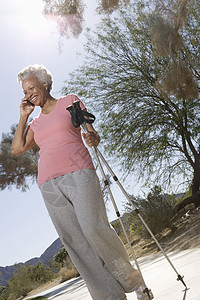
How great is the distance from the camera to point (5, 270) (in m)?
46.9

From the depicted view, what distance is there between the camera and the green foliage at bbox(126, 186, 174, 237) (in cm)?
847

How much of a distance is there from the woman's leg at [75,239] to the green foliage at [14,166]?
29.0 feet

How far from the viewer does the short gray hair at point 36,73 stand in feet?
8.01

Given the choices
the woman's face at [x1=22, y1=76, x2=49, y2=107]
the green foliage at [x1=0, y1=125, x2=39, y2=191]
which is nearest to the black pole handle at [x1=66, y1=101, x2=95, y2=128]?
the woman's face at [x1=22, y1=76, x2=49, y2=107]

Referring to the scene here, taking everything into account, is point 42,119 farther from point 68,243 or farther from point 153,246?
point 153,246

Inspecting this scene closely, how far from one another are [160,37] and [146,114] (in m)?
2.79

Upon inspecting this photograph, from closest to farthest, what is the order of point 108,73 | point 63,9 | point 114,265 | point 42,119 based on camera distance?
point 114,265
point 42,119
point 63,9
point 108,73

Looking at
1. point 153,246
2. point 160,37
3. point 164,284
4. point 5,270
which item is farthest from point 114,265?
point 5,270

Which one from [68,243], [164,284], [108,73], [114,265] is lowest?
[164,284]

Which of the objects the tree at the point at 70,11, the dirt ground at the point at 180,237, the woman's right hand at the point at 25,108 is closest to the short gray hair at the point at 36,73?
the woman's right hand at the point at 25,108

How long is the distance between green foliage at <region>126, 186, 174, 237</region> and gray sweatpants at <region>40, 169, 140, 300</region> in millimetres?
6323

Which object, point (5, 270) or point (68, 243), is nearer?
point (68, 243)

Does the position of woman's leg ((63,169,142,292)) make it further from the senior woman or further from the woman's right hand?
the woman's right hand

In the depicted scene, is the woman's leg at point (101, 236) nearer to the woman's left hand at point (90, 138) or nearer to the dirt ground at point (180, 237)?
the woman's left hand at point (90, 138)
